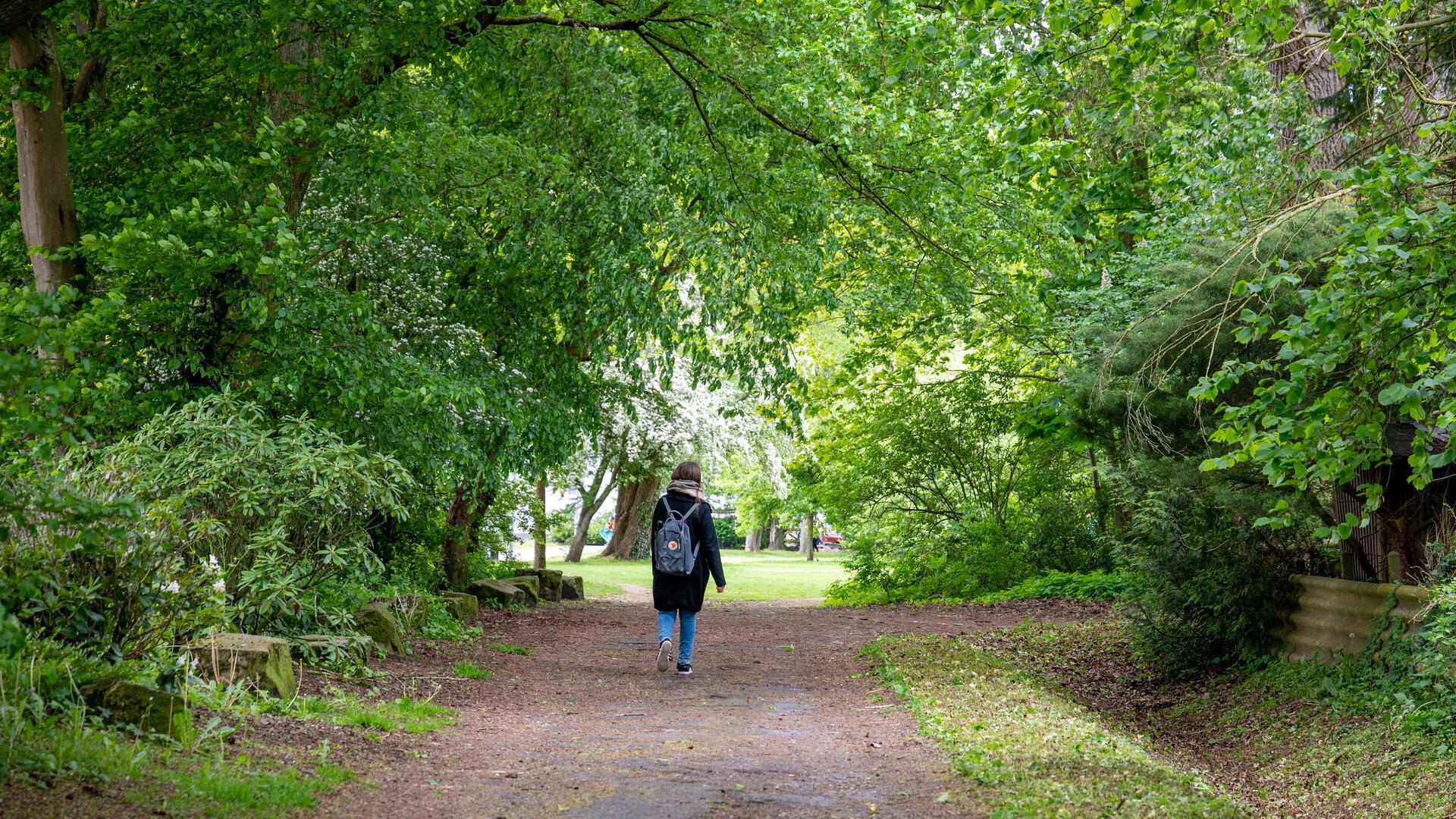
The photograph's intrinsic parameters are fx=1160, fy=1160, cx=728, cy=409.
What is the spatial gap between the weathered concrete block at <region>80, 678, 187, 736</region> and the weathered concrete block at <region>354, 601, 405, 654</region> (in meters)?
4.34

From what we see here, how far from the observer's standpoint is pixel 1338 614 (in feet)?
34.2

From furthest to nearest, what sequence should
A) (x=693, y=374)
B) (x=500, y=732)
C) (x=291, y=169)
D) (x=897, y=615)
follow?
(x=897, y=615) < (x=693, y=374) < (x=291, y=169) < (x=500, y=732)

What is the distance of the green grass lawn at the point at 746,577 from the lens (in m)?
26.8

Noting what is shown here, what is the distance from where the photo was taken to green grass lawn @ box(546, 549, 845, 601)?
26766 mm

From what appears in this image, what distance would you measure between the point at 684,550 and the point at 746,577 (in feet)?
80.3

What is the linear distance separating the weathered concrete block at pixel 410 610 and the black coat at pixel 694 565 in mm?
2772

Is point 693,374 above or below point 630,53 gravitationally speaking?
below

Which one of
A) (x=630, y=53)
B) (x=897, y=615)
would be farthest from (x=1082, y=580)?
(x=630, y=53)

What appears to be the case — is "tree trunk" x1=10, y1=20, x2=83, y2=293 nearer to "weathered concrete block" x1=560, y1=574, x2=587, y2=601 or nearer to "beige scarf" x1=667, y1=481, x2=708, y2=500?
"beige scarf" x1=667, y1=481, x2=708, y2=500

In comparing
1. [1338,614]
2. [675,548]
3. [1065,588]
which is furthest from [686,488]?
[1065,588]

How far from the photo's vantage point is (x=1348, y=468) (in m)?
6.21

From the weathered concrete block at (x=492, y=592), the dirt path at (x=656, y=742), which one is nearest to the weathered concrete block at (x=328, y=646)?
the dirt path at (x=656, y=742)

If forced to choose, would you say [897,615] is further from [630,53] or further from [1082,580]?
[630,53]

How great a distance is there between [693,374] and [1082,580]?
957 cm
